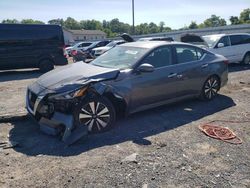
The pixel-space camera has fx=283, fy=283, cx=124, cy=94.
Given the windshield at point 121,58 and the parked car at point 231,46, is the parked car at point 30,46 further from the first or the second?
the windshield at point 121,58

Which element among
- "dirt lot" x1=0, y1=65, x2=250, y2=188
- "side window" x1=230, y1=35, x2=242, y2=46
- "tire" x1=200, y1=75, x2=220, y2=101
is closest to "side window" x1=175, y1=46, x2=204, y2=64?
"tire" x1=200, y1=75, x2=220, y2=101

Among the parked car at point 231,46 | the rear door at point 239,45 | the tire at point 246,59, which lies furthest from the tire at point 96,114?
the tire at point 246,59

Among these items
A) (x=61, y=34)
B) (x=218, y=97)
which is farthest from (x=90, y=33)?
(x=218, y=97)

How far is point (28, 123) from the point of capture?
5.77m

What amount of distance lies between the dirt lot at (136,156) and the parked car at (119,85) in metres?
0.38

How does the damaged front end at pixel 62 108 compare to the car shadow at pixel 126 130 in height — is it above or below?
above

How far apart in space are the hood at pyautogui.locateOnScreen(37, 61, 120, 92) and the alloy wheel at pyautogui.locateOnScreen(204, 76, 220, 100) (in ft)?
9.48

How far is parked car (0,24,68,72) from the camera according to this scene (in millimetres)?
12750

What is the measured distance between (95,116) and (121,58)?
1611mm

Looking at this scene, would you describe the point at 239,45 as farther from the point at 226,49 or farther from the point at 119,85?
the point at 119,85

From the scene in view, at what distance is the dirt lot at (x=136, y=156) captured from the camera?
3.61 m

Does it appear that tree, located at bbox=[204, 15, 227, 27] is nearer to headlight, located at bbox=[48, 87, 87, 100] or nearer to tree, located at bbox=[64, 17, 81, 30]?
tree, located at bbox=[64, 17, 81, 30]

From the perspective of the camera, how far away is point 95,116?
5.01 meters

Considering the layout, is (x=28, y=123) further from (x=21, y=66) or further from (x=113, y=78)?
(x=21, y=66)
